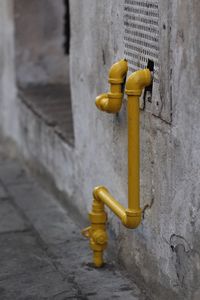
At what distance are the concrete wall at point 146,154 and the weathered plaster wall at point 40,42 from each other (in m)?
1.06

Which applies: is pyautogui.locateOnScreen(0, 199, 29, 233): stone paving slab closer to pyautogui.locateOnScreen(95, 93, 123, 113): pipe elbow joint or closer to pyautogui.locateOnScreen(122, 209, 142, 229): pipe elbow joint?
pyautogui.locateOnScreen(95, 93, 123, 113): pipe elbow joint

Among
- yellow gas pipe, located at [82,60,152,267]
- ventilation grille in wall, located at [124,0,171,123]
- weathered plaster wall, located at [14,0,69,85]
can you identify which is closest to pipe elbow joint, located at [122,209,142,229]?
yellow gas pipe, located at [82,60,152,267]

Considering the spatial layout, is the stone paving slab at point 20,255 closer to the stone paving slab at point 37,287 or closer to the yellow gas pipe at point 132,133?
the stone paving slab at point 37,287

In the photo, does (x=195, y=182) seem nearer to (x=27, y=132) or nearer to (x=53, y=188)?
(x=53, y=188)

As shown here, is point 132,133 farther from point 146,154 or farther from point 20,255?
point 20,255

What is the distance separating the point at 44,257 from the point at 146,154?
3.83 feet

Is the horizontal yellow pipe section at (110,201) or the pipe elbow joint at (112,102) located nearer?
the horizontal yellow pipe section at (110,201)

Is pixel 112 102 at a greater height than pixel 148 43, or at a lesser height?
lesser

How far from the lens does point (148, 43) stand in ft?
13.5

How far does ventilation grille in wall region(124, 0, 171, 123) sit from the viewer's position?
3934mm

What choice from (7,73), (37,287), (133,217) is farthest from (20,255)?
(7,73)

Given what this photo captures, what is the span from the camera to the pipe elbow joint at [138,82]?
3.97m

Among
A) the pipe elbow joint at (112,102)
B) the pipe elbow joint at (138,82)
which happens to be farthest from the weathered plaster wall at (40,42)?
the pipe elbow joint at (138,82)

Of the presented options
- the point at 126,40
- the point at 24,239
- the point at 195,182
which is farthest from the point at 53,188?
the point at 195,182
